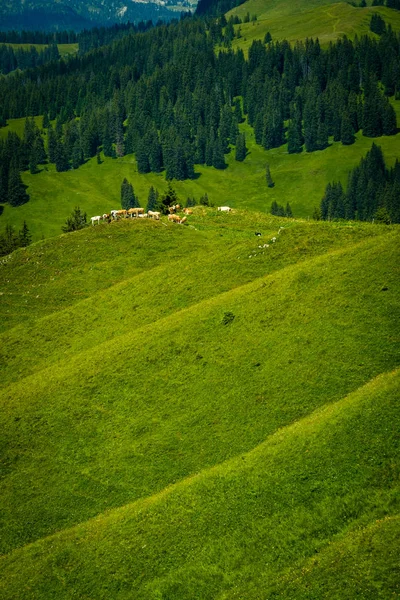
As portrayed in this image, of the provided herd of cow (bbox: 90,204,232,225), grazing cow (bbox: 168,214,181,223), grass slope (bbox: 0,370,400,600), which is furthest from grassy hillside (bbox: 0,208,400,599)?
herd of cow (bbox: 90,204,232,225)

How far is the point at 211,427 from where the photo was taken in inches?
1535

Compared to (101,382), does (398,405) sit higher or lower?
higher

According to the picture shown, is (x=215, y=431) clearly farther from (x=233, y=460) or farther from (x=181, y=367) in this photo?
(x=181, y=367)

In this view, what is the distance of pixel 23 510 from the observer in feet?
122

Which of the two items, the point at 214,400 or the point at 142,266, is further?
the point at 142,266

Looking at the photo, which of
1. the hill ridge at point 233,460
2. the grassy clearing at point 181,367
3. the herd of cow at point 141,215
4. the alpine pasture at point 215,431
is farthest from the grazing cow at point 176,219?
the hill ridge at point 233,460

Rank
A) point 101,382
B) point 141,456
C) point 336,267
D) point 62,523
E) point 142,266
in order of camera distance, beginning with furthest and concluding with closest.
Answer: point 142,266
point 336,267
point 101,382
point 141,456
point 62,523

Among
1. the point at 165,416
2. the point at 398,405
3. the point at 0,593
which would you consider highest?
the point at 398,405

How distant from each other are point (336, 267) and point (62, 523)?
29115mm

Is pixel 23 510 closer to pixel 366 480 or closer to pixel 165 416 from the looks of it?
pixel 165 416

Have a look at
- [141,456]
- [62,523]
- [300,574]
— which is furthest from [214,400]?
[300,574]

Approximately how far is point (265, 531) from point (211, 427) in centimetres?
1032

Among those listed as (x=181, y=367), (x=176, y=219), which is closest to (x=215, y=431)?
(x=181, y=367)

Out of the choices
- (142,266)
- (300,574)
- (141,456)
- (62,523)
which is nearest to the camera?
(300,574)
